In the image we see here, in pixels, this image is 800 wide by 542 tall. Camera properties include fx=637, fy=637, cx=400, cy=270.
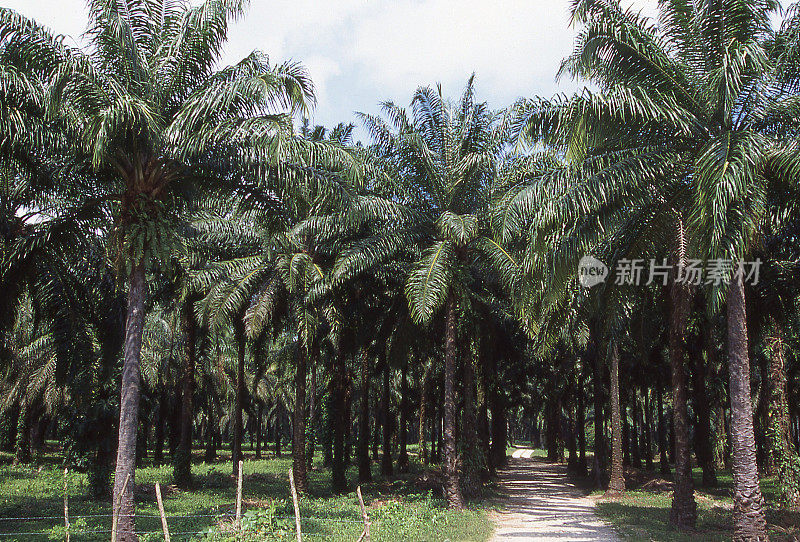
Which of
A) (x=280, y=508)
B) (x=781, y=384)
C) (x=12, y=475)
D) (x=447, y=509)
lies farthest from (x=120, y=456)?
(x=12, y=475)

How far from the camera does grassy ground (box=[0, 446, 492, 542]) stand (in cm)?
1337

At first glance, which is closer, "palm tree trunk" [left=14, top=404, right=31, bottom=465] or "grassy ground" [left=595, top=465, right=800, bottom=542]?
"grassy ground" [left=595, top=465, right=800, bottom=542]

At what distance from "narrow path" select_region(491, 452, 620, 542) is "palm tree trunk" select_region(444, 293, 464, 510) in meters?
1.33

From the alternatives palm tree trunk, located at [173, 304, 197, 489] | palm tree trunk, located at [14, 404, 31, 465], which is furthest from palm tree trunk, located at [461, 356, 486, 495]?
palm tree trunk, located at [14, 404, 31, 465]

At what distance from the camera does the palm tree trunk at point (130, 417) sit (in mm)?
11000

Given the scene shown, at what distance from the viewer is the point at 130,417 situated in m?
11.6

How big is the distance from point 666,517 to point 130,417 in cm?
1323

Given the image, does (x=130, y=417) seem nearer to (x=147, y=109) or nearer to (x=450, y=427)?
(x=147, y=109)

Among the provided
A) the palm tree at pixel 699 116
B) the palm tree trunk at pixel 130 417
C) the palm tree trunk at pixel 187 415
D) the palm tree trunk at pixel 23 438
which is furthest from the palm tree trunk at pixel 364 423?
the palm tree trunk at pixel 23 438

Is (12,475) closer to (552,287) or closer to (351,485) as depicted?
(351,485)

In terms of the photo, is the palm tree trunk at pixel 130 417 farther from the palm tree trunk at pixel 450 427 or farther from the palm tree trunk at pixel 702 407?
the palm tree trunk at pixel 702 407

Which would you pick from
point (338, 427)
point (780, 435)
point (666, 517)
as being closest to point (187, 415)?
point (338, 427)

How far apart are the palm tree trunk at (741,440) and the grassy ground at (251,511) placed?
16.7ft

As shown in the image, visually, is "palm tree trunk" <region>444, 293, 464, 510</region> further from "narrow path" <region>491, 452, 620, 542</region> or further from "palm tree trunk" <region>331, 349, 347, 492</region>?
"palm tree trunk" <region>331, 349, 347, 492</region>
